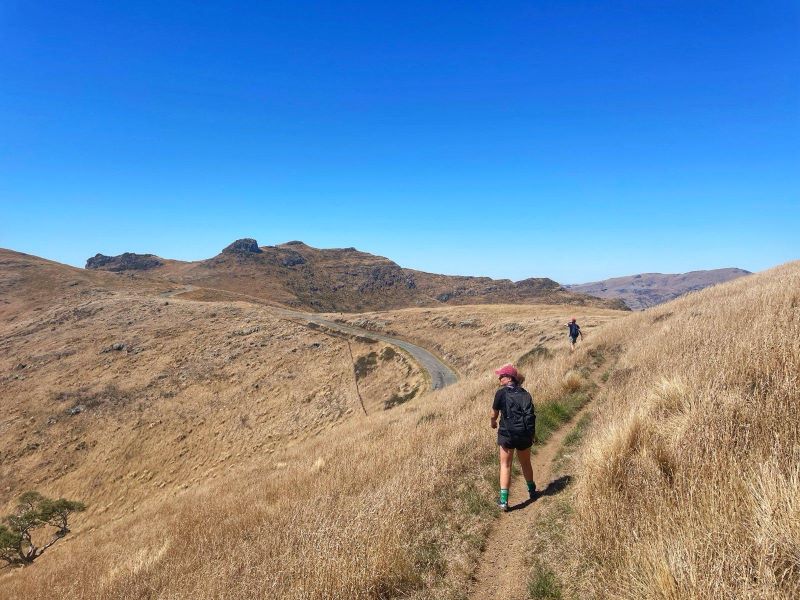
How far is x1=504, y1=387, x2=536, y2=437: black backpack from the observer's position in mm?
5688

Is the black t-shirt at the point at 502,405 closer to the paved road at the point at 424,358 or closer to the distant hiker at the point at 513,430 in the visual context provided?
the distant hiker at the point at 513,430

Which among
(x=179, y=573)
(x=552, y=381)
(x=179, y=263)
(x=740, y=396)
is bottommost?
(x=179, y=573)


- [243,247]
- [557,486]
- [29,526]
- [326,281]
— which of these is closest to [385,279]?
[326,281]

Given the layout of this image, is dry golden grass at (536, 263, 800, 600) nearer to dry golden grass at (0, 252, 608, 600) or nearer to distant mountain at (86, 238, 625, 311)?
dry golden grass at (0, 252, 608, 600)

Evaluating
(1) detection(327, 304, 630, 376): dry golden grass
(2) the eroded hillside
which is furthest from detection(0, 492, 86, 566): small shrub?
(1) detection(327, 304, 630, 376): dry golden grass

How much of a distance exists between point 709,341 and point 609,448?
4288 mm

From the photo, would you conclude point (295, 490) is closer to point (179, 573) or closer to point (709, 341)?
point (179, 573)

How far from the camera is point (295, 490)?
7926 millimetres

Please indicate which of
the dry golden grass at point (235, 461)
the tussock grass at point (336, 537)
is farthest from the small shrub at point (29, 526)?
the tussock grass at point (336, 537)

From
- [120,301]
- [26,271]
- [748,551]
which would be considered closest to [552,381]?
[748,551]

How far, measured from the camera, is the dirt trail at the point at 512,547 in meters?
4.08

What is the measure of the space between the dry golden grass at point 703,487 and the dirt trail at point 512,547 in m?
0.52

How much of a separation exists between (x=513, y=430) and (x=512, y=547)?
152 centimetres

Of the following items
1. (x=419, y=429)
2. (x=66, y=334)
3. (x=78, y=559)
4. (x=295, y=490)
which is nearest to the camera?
(x=295, y=490)
